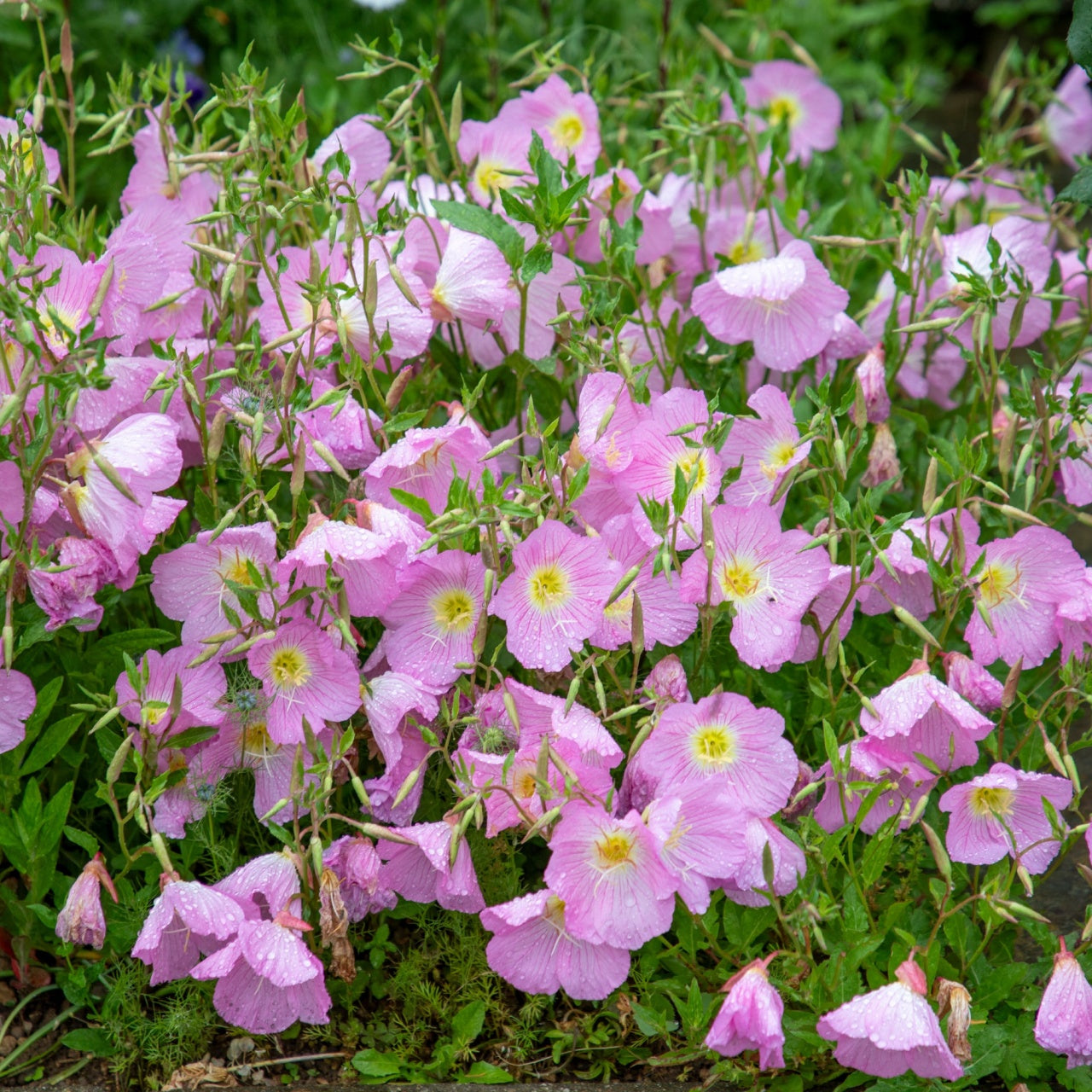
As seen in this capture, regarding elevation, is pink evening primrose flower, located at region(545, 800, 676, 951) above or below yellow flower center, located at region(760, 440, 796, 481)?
below

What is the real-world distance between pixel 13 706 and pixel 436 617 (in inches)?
21.3

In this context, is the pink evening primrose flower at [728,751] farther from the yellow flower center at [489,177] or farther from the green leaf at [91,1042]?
the yellow flower center at [489,177]

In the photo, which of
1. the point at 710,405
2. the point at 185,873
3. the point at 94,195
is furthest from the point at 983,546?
the point at 94,195

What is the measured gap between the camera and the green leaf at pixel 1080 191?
1.90 meters

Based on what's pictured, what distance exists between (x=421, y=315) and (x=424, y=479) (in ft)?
0.86

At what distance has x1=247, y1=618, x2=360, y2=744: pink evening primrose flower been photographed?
66.6 inches

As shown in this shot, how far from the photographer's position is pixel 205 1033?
5.65 feet

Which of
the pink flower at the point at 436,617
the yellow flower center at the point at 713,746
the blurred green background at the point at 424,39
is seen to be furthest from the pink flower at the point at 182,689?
the blurred green background at the point at 424,39

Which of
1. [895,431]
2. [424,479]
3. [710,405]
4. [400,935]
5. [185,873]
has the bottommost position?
[400,935]

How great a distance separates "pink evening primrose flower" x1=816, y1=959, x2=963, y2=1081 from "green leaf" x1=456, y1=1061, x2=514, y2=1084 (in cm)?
41

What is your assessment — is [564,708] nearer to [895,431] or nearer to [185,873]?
[185,873]

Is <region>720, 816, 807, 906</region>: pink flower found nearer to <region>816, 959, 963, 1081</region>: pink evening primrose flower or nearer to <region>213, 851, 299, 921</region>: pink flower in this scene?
<region>816, 959, 963, 1081</region>: pink evening primrose flower

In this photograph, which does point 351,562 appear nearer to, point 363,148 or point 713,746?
point 713,746

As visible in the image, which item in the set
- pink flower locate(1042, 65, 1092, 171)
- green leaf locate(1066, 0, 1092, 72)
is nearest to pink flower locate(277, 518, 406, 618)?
green leaf locate(1066, 0, 1092, 72)
